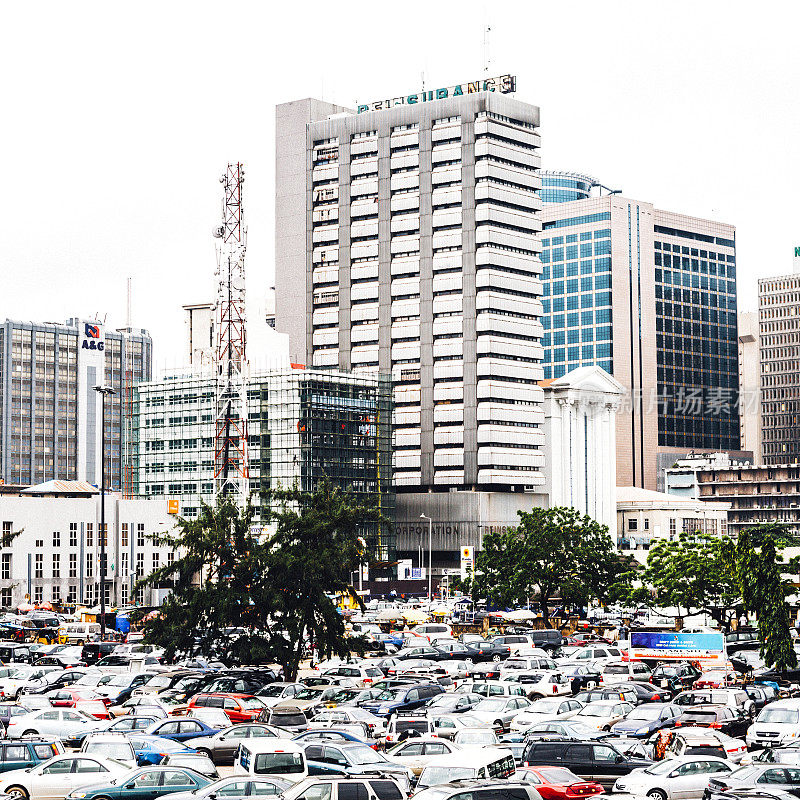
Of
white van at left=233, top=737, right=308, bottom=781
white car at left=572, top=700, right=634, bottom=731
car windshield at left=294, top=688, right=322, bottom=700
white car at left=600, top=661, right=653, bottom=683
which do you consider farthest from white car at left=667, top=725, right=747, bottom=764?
white car at left=600, top=661, right=653, bottom=683

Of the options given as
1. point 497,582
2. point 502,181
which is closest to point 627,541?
point 502,181

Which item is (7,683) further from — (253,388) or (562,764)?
(253,388)

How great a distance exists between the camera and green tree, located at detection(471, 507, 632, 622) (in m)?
97.1

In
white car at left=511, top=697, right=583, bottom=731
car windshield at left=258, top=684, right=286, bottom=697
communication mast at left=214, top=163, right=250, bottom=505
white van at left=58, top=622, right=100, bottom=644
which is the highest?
communication mast at left=214, top=163, right=250, bottom=505

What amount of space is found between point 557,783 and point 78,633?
6383cm

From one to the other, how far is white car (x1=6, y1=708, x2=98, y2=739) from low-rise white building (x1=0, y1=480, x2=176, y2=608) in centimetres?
8570

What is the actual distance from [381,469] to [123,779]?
146 m

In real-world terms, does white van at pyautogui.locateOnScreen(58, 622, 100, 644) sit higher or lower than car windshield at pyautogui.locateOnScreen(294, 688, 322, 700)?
lower

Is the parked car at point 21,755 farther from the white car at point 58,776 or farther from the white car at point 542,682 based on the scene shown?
the white car at point 542,682

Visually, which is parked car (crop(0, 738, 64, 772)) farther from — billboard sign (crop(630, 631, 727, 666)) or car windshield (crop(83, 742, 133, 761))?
billboard sign (crop(630, 631, 727, 666))

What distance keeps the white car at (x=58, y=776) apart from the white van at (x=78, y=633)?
2035 inches

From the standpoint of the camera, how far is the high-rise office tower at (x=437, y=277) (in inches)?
7116

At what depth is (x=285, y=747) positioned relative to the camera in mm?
34219

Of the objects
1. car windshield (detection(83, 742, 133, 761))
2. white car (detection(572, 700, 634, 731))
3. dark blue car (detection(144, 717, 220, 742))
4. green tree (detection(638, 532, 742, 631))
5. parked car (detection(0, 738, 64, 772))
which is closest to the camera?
parked car (detection(0, 738, 64, 772))
